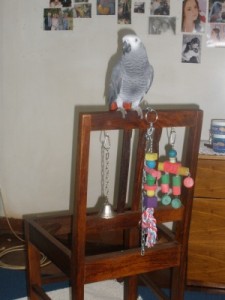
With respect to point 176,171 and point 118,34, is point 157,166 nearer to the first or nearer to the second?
point 176,171

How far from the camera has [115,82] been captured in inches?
48.4

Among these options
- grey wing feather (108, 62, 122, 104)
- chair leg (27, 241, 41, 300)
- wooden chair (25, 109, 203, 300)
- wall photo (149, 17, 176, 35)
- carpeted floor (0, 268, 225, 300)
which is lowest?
carpeted floor (0, 268, 225, 300)

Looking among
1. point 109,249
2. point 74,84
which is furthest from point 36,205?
point 74,84

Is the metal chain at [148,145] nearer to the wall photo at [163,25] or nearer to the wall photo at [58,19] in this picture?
the wall photo at [163,25]

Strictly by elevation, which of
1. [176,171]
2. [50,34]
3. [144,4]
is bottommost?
[176,171]

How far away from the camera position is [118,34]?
2039 mm

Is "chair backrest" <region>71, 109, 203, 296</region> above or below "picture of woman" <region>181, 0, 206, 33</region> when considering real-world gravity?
below

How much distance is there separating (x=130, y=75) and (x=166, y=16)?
943mm

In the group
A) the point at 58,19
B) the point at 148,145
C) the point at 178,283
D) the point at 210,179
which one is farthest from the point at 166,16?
the point at 178,283

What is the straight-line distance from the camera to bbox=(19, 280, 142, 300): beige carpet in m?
1.72

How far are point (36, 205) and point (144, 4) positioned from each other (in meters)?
1.30

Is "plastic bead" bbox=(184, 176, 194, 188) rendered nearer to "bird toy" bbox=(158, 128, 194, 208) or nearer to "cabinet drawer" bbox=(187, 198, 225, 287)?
"bird toy" bbox=(158, 128, 194, 208)

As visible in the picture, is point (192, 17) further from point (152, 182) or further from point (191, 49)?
point (152, 182)

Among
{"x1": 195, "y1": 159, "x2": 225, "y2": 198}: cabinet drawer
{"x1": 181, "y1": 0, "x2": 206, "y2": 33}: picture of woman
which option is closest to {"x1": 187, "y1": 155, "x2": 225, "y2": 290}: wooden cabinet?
{"x1": 195, "y1": 159, "x2": 225, "y2": 198}: cabinet drawer
